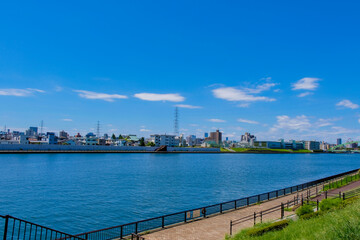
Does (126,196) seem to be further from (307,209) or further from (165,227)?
(307,209)

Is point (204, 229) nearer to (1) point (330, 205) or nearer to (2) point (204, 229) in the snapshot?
(2) point (204, 229)

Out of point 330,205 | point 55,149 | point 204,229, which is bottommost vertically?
point 55,149

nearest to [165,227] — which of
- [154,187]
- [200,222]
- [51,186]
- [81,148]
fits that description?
[200,222]

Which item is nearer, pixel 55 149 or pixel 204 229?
pixel 204 229

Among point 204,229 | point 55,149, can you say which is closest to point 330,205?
point 204,229

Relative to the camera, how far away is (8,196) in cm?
3812

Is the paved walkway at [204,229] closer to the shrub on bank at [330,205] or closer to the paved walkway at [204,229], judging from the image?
the paved walkway at [204,229]

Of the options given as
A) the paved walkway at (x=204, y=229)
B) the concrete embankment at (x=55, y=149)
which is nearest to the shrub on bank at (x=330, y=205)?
the paved walkway at (x=204, y=229)

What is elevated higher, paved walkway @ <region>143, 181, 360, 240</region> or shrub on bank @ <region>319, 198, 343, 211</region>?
shrub on bank @ <region>319, 198, 343, 211</region>

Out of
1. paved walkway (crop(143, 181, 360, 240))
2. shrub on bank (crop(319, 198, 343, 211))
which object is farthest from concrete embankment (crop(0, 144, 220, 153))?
shrub on bank (crop(319, 198, 343, 211))

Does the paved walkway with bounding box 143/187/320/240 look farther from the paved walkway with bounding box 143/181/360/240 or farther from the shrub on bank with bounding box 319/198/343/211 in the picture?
the shrub on bank with bounding box 319/198/343/211

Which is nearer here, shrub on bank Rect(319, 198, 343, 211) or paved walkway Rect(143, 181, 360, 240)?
paved walkway Rect(143, 181, 360, 240)

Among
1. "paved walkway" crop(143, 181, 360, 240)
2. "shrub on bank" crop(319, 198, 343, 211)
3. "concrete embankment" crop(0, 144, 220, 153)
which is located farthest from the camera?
"concrete embankment" crop(0, 144, 220, 153)

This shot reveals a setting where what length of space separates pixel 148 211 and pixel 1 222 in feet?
51.0
